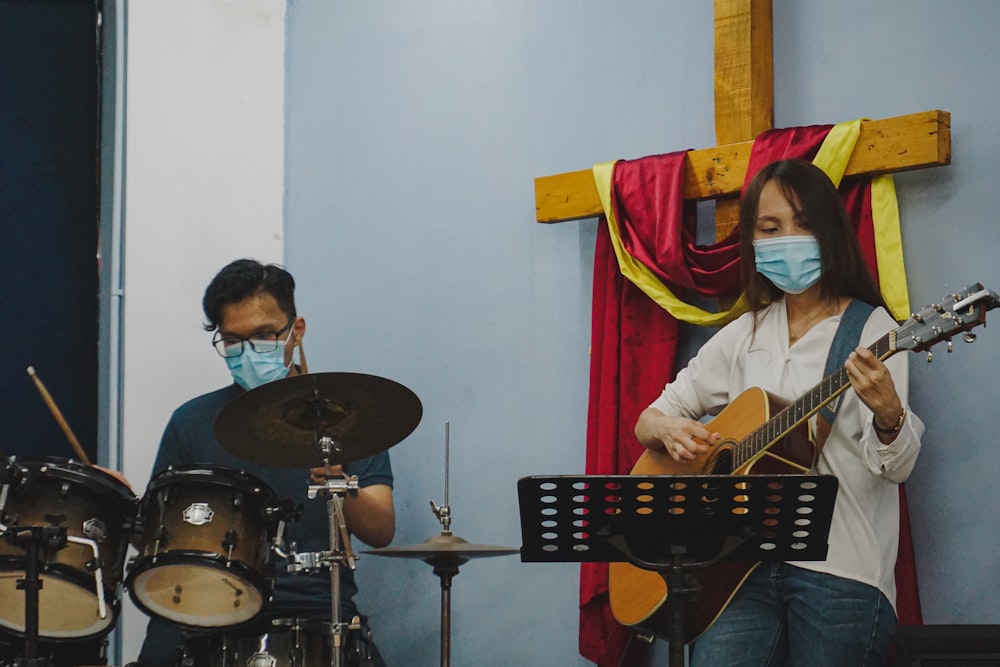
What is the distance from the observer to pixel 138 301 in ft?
14.2

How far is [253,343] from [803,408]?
1649 millimetres

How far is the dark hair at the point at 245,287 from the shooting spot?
3785mm

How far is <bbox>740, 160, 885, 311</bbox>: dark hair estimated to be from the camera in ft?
9.93

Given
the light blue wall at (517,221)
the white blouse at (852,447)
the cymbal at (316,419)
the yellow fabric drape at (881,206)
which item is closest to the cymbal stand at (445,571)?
the cymbal at (316,419)

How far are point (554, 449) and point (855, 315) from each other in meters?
1.27

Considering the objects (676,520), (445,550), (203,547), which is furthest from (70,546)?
(676,520)

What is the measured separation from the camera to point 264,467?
3779 millimetres

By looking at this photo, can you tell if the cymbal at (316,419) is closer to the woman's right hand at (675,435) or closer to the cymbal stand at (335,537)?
the cymbal stand at (335,537)

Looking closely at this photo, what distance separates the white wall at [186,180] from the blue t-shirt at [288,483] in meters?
0.45

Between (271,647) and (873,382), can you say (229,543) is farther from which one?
(873,382)

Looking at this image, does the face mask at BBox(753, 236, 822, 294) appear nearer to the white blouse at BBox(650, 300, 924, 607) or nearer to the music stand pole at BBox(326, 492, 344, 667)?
the white blouse at BBox(650, 300, 924, 607)

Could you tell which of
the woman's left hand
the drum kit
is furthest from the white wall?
the woman's left hand

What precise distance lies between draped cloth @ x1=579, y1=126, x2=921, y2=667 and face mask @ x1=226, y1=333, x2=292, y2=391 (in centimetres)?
93

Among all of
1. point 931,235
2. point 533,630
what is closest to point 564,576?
point 533,630
